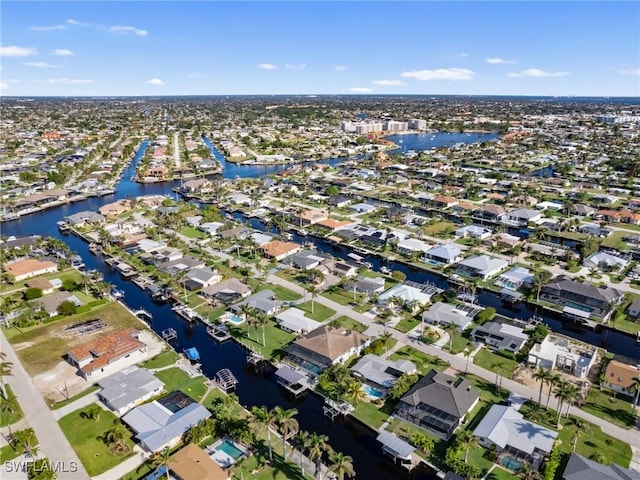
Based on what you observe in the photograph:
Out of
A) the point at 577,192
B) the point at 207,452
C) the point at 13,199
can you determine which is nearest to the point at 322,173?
the point at 577,192

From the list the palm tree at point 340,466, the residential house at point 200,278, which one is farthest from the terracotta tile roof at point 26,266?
the palm tree at point 340,466

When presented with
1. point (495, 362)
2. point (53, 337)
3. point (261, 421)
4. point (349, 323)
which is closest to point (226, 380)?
point (261, 421)

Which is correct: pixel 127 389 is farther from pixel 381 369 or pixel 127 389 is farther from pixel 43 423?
pixel 381 369

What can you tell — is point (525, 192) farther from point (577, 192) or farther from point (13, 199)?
point (13, 199)

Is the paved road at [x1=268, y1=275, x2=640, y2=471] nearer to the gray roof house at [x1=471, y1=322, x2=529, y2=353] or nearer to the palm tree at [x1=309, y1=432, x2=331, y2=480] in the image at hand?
the gray roof house at [x1=471, y1=322, x2=529, y2=353]

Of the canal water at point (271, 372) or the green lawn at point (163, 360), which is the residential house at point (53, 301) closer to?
the canal water at point (271, 372)

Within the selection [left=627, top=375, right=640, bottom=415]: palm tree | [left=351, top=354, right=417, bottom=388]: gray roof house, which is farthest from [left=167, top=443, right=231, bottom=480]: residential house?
[left=627, top=375, right=640, bottom=415]: palm tree
